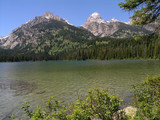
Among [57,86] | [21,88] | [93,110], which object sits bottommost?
[21,88]

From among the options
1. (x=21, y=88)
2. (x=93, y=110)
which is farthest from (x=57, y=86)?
(x=93, y=110)

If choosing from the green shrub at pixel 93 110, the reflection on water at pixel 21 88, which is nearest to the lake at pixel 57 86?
the reflection on water at pixel 21 88

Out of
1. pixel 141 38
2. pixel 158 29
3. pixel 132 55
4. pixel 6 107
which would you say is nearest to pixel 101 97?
pixel 141 38

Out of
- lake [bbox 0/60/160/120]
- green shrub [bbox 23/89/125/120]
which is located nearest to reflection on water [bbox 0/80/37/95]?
lake [bbox 0/60/160/120]

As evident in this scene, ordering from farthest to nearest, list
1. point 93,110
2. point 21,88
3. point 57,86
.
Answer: point 57,86 → point 21,88 → point 93,110

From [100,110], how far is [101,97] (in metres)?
0.67

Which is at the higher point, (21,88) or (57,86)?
(57,86)

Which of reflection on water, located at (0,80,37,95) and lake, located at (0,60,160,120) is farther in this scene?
reflection on water, located at (0,80,37,95)

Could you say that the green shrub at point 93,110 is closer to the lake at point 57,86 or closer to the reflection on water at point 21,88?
the lake at point 57,86

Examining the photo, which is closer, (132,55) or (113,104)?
(113,104)

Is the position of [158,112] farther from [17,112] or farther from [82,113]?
[17,112]

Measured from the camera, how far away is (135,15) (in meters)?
11.3

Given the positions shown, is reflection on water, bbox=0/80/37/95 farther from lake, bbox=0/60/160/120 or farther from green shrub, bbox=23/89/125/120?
green shrub, bbox=23/89/125/120

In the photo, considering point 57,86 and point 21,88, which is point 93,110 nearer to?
point 57,86
